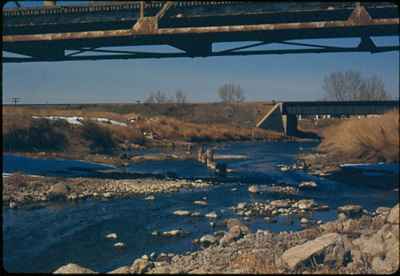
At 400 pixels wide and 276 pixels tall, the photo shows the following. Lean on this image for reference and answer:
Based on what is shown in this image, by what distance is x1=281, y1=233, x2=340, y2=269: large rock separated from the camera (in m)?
6.54

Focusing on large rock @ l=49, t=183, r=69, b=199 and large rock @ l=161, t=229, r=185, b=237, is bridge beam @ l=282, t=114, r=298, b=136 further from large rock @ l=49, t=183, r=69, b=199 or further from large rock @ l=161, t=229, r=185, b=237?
large rock @ l=161, t=229, r=185, b=237

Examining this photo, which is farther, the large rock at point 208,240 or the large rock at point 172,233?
the large rock at point 172,233

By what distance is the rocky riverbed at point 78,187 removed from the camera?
46.8 feet

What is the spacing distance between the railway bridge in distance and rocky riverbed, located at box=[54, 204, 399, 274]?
21.8m

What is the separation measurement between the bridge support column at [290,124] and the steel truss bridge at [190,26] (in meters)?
38.7

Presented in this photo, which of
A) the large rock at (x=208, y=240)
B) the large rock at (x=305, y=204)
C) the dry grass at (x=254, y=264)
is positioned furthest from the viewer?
the large rock at (x=305, y=204)

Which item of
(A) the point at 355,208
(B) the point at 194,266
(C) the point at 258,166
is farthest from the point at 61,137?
(B) the point at 194,266

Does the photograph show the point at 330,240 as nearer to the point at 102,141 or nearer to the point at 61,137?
the point at 61,137

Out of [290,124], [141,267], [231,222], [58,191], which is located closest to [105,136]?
[58,191]

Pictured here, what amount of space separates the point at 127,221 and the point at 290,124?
4416 cm

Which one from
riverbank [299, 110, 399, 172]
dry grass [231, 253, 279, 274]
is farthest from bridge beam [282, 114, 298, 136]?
dry grass [231, 253, 279, 274]

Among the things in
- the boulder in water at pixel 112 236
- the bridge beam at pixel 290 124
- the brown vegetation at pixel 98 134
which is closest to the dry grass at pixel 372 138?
the boulder in water at pixel 112 236

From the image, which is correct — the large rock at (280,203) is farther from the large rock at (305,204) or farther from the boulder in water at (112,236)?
the boulder in water at (112,236)

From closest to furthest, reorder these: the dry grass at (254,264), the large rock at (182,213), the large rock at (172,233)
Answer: the dry grass at (254,264), the large rock at (172,233), the large rock at (182,213)
